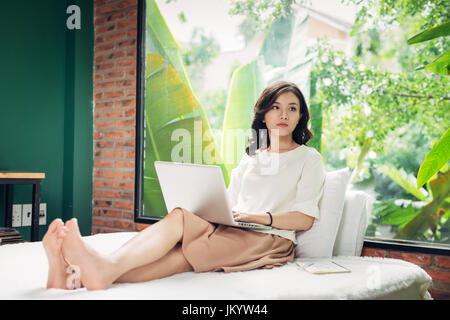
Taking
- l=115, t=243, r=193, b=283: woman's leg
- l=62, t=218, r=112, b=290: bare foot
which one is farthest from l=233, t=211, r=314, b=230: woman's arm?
l=62, t=218, r=112, b=290: bare foot

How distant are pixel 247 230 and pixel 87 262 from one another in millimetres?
710

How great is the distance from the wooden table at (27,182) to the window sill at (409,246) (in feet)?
6.48

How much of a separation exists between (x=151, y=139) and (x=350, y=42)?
1.60m

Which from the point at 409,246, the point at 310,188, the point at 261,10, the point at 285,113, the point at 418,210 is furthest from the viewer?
the point at 261,10

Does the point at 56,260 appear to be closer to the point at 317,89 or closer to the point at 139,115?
the point at 317,89

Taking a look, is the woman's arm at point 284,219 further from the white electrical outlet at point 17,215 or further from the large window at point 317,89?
the white electrical outlet at point 17,215

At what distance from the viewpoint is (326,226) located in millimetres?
1847

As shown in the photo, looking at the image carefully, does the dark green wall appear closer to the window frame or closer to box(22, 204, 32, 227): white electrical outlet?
box(22, 204, 32, 227): white electrical outlet

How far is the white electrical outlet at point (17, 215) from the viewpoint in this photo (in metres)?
2.96

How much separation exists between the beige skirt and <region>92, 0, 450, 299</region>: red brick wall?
5.69ft

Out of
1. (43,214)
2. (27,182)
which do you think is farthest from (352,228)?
(43,214)

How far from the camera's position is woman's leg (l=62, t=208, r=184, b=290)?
124cm

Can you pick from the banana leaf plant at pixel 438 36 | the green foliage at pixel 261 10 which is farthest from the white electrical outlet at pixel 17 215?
the banana leaf plant at pixel 438 36

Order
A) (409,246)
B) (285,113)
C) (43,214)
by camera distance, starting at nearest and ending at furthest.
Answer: (285,113), (409,246), (43,214)
